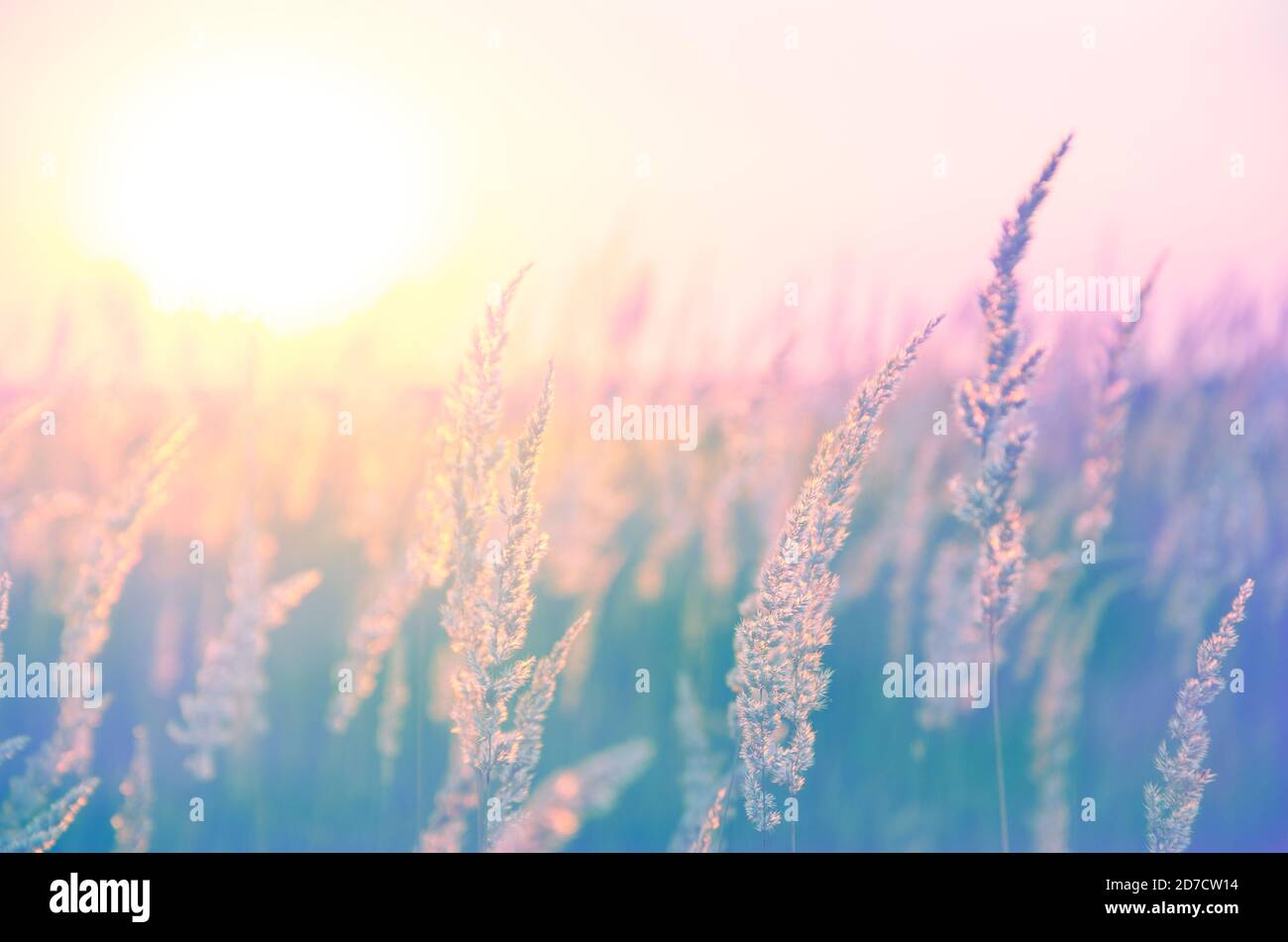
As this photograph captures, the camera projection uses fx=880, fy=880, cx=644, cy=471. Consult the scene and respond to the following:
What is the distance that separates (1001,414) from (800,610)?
0.77 m

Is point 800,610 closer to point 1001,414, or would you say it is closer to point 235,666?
point 1001,414

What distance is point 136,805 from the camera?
105 inches

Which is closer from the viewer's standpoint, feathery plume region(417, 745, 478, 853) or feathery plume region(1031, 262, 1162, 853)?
feathery plume region(417, 745, 478, 853)

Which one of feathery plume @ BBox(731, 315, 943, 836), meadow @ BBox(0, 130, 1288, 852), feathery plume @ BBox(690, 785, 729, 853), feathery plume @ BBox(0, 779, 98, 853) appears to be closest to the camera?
feathery plume @ BBox(731, 315, 943, 836)

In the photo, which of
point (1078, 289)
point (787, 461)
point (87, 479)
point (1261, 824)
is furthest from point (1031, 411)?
point (87, 479)

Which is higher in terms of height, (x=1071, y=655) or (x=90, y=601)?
(x=90, y=601)

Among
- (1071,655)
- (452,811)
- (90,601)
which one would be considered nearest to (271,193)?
(90,601)

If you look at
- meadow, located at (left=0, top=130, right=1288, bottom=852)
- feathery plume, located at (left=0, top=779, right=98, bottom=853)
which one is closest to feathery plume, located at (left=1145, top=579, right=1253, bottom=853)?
meadow, located at (left=0, top=130, right=1288, bottom=852)

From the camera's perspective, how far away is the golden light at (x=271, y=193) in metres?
3.07

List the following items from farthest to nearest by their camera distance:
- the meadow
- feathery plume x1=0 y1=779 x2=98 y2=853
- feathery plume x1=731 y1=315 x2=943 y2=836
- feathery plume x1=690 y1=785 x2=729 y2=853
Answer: the meadow → feathery plume x1=0 y1=779 x2=98 y2=853 → feathery plume x1=690 y1=785 x2=729 y2=853 → feathery plume x1=731 y1=315 x2=943 y2=836

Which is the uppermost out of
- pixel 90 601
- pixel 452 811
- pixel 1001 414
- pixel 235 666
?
pixel 1001 414

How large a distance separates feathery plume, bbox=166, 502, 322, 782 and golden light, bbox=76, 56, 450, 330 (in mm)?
878

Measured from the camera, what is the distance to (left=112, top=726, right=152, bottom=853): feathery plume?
267cm

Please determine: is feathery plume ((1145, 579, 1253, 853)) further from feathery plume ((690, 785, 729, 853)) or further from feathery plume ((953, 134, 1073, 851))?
feathery plume ((690, 785, 729, 853))
